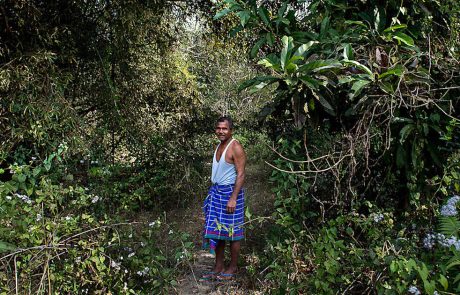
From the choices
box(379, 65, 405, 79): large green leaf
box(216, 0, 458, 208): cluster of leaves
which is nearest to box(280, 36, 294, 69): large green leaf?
box(216, 0, 458, 208): cluster of leaves

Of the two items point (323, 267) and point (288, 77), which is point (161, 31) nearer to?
point (288, 77)

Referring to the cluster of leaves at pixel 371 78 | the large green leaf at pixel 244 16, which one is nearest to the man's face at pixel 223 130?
the cluster of leaves at pixel 371 78

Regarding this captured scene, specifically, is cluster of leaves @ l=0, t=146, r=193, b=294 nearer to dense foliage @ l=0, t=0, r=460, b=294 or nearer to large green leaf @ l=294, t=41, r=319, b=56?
dense foliage @ l=0, t=0, r=460, b=294

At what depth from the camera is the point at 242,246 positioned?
4.30 metres

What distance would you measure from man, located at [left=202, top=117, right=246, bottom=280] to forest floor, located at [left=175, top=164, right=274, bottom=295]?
126 mm

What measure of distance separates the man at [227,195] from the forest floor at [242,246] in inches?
5.0

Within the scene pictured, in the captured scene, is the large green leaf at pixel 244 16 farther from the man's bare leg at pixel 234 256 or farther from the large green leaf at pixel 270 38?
the man's bare leg at pixel 234 256

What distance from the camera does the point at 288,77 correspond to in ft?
8.59

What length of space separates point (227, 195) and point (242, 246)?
2.85ft

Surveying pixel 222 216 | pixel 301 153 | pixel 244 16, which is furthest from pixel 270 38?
pixel 222 216

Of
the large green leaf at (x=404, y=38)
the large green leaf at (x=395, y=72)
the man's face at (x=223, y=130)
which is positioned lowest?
the man's face at (x=223, y=130)

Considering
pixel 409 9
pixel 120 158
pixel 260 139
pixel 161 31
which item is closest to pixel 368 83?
pixel 409 9

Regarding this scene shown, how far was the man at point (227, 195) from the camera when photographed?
11.9ft

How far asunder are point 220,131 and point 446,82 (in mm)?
1810
